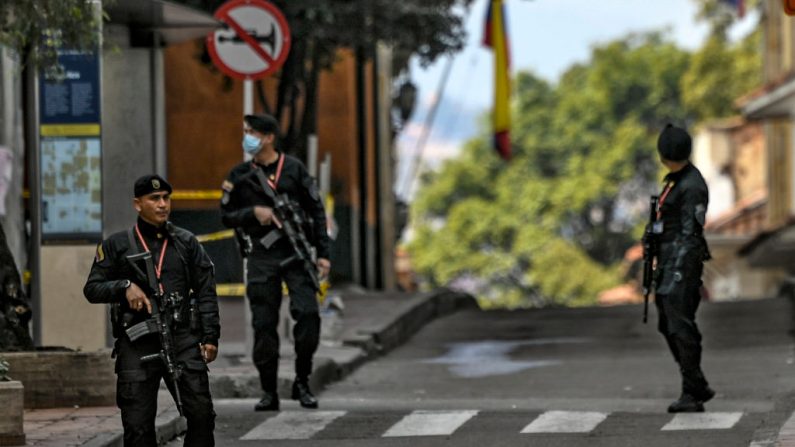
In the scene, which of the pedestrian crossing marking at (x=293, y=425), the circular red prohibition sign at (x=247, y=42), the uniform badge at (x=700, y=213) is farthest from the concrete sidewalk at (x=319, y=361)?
the uniform badge at (x=700, y=213)

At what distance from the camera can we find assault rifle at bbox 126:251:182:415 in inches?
401

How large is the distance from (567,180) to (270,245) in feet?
233

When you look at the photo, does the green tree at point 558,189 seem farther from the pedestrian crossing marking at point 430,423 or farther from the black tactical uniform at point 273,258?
the pedestrian crossing marking at point 430,423

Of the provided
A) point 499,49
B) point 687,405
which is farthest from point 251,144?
point 499,49

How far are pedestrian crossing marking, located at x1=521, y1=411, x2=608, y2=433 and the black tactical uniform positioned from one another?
169cm

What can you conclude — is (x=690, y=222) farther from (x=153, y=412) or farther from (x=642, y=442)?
(x=153, y=412)

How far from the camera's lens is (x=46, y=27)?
48.1 feet

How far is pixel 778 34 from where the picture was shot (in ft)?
168

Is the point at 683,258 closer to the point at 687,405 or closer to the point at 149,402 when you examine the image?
the point at 687,405

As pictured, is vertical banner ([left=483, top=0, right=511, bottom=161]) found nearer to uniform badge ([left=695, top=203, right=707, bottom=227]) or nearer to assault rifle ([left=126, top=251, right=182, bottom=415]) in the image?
uniform badge ([left=695, top=203, right=707, bottom=227])

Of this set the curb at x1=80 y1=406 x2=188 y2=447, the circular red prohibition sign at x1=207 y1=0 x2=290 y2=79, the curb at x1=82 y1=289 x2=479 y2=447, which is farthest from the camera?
the circular red prohibition sign at x1=207 y1=0 x2=290 y2=79

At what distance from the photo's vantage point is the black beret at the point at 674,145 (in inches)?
535

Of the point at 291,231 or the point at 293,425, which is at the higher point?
the point at 291,231

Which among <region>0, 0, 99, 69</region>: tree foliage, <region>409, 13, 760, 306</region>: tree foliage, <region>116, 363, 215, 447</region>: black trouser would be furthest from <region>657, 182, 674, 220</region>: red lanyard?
<region>409, 13, 760, 306</region>: tree foliage
